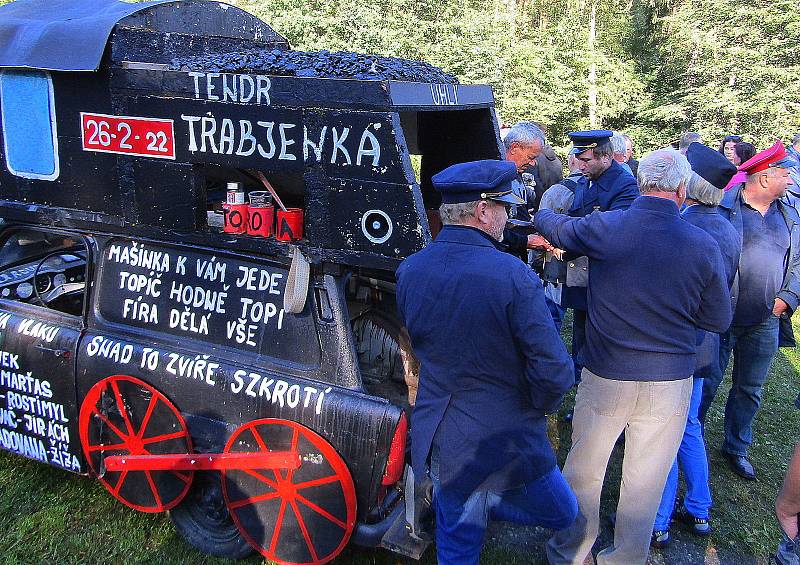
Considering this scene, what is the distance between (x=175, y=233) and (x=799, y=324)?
7.04 metres

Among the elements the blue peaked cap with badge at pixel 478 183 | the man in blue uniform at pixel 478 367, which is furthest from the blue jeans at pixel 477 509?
the blue peaked cap with badge at pixel 478 183

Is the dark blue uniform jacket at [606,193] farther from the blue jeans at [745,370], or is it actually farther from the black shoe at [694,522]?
the black shoe at [694,522]

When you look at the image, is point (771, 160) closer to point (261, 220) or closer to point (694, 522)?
point (694, 522)

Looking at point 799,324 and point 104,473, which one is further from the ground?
point 104,473

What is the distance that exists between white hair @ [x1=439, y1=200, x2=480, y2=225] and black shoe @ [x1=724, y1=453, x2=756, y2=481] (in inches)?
121

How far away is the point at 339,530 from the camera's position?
262cm

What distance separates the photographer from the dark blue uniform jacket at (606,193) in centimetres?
360

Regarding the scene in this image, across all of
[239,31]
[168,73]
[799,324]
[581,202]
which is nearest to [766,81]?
[799,324]

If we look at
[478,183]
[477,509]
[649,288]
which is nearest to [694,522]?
[649,288]

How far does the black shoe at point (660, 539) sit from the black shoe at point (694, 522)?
0.68 feet

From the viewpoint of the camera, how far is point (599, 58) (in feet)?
51.1

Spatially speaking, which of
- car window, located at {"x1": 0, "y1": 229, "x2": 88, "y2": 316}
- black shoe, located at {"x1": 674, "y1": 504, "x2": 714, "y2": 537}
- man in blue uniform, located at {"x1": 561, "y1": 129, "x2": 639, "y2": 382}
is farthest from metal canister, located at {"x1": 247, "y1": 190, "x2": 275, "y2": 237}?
Answer: black shoe, located at {"x1": 674, "y1": 504, "x2": 714, "y2": 537}

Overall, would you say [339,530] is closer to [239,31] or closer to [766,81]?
[239,31]

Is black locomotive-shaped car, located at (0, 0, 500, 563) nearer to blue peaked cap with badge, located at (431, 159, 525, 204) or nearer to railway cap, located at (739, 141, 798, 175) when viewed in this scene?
blue peaked cap with badge, located at (431, 159, 525, 204)
